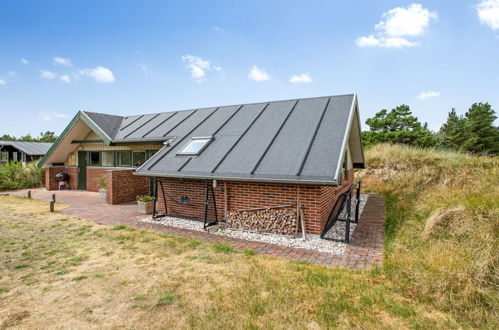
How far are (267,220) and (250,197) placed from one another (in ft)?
2.60

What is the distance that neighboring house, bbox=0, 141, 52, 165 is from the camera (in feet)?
75.9

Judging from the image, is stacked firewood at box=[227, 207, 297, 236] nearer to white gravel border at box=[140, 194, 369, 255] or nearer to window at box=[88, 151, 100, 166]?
white gravel border at box=[140, 194, 369, 255]

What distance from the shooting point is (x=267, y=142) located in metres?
7.66

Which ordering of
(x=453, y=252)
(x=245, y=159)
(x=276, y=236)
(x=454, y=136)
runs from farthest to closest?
(x=454, y=136) < (x=245, y=159) < (x=276, y=236) < (x=453, y=252)

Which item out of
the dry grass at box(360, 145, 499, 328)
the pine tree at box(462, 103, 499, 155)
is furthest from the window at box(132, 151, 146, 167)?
the pine tree at box(462, 103, 499, 155)

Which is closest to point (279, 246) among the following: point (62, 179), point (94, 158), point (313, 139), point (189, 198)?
point (313, 139)

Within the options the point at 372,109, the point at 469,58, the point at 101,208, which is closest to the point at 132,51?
the point at 101,208

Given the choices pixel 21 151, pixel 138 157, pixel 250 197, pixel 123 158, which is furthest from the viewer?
pixel 21 151

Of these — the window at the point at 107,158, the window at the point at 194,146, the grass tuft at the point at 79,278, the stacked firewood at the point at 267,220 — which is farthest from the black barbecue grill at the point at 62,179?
the grass tuft at the point at 79,278

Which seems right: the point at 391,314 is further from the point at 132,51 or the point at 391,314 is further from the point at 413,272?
the point at 132,51

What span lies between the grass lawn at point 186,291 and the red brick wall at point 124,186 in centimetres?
470

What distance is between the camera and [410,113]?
2570 cm

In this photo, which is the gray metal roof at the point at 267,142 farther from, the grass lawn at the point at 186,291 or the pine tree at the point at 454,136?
the pine tree at the point at 454,136

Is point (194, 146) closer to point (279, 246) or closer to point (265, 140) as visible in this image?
point (265, 140)
